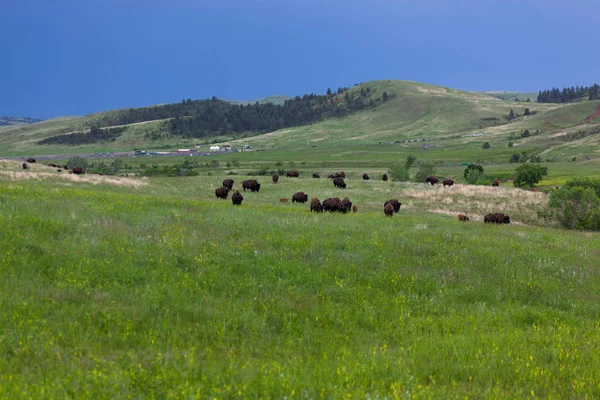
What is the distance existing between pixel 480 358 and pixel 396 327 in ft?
5.55

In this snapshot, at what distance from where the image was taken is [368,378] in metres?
5.89

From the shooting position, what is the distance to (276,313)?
8250 mm

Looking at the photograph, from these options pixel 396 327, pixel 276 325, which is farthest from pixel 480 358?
pixel 276 325

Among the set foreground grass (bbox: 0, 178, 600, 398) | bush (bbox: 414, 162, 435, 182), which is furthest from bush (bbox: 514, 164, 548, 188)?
foreground grass (bbox: 0, 178, 600, 398)

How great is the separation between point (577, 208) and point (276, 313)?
34.6 metres

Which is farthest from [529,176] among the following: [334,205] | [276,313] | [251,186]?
[276,313]

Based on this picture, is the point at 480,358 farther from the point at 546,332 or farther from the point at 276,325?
the point at 276,325

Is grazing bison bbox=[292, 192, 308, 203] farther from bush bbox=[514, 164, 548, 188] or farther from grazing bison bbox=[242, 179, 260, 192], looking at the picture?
bush bbox=[514, 164, 548, 188]

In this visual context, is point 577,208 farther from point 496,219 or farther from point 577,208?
point 496,219

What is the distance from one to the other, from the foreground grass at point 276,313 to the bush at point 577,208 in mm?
23622

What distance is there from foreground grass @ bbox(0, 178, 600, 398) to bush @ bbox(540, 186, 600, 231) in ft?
77.5

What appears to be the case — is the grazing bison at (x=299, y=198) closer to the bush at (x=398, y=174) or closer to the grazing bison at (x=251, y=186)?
the grazing bison at (x=251, y=186)

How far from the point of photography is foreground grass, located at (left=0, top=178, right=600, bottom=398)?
573cm

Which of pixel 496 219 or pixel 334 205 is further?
pixel 496 219
